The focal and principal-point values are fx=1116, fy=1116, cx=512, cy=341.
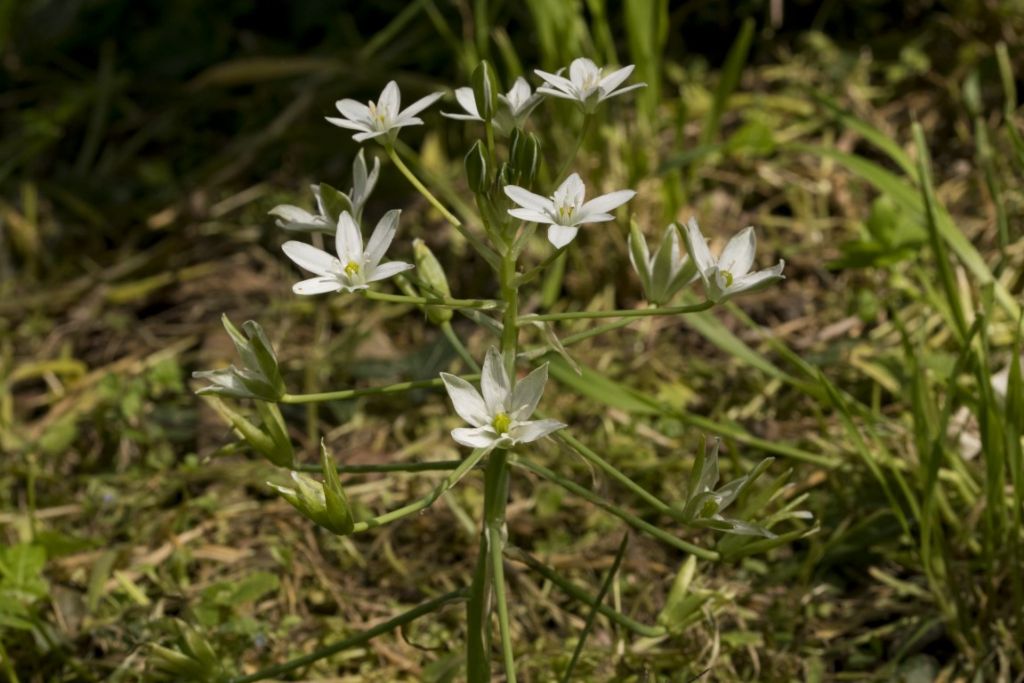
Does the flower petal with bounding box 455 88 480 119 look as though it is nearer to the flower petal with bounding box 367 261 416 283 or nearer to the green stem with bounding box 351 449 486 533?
the flower petal with bounding box 367 261 416 283

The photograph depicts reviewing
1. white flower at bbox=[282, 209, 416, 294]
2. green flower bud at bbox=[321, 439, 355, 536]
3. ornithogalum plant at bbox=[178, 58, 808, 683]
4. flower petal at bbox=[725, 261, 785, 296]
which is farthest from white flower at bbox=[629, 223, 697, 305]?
green flower bud at bbox=[321, 439, 355, 536]

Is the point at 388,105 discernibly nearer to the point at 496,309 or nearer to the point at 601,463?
the point at 496,309

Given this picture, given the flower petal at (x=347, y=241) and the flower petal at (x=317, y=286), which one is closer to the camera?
the flower petal at (x=317, y=286)

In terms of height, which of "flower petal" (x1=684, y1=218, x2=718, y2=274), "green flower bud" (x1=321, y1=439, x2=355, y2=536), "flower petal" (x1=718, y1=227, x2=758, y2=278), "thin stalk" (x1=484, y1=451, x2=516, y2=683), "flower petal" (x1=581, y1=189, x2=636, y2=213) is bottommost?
"thin stalk" (x1=484, y1=451, x2=516, y2=683)

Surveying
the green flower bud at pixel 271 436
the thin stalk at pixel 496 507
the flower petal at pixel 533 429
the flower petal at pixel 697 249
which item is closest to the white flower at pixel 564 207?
the flower petal at pixel 697 249

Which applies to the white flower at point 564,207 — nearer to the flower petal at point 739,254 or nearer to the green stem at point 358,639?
the flower petal at point 739,254

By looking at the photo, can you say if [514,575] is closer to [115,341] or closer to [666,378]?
[666,378]

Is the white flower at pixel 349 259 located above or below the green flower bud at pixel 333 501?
above
